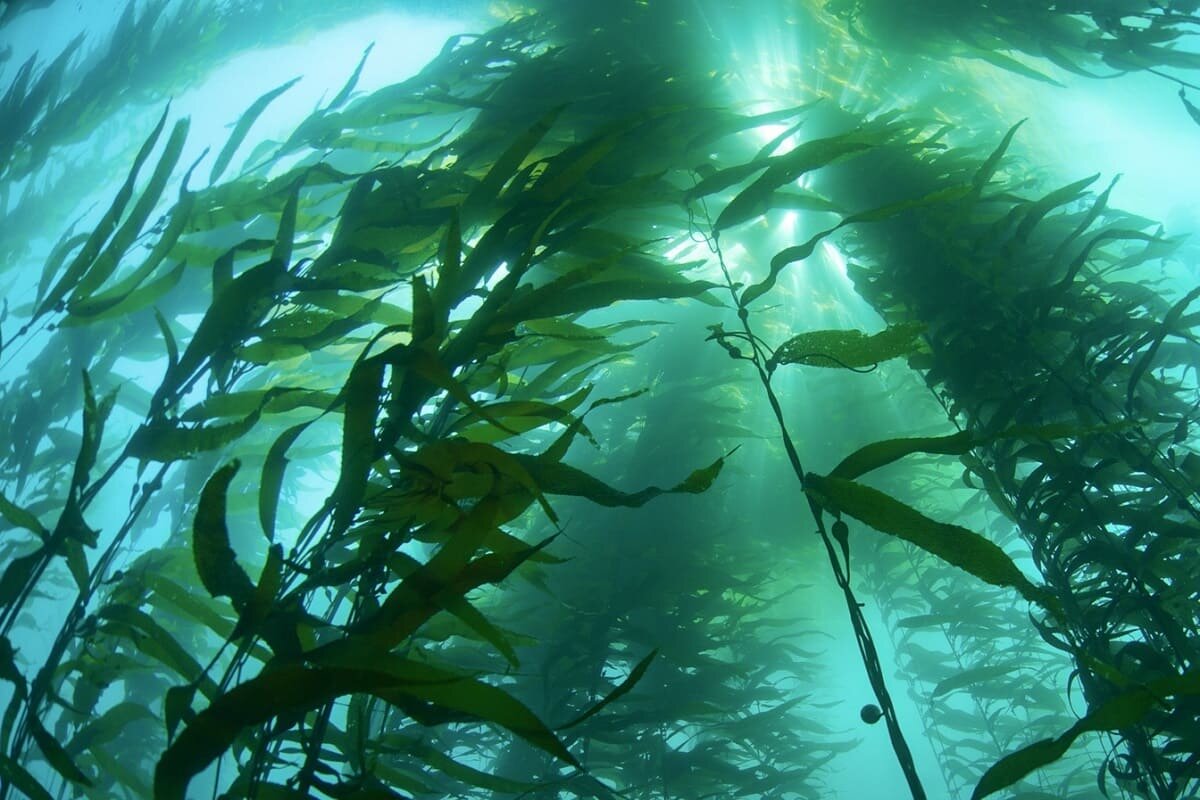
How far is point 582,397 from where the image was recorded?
1059 mm

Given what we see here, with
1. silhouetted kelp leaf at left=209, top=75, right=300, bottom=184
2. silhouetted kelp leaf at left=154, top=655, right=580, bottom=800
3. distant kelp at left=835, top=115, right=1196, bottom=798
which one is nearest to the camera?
silhouetted kelp leaf at left=154, top=655, right=580, bottom=800

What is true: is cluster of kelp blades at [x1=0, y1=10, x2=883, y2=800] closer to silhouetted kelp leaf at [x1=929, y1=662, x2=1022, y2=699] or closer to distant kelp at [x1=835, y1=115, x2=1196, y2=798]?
distant kelp at [x1=835, y1=115, x2=1196, y2=798]

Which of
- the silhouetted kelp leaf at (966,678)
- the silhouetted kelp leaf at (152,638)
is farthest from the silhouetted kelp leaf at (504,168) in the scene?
the silhouetted kelp leaf at (966,678)

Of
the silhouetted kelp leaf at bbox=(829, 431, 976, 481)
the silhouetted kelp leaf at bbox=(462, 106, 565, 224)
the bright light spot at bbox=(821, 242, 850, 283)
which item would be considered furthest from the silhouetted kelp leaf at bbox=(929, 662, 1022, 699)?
the silhouetted kelp leaf at bbox=(462, 106, 565, 224)

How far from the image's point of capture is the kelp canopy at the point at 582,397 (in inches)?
32.0

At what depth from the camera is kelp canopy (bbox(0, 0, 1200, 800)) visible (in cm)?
81

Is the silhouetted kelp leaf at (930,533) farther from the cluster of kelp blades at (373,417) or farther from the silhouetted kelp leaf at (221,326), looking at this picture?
the silhouetted kelp leaf at (221,326)

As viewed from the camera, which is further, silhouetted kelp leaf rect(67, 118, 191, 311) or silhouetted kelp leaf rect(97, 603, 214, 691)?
silhouetted kelp leaf rect(67, 118, 191, 311)

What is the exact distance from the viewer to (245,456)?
2.82 meters

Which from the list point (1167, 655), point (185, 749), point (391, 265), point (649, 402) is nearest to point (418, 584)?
point (185, 749)

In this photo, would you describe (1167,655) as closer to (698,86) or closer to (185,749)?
(185,749)

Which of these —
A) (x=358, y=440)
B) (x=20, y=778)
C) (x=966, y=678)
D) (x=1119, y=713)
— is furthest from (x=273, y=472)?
(x=966, y=678)

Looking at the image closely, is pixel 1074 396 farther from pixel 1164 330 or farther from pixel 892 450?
pixel 892 450

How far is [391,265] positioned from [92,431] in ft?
2.06
